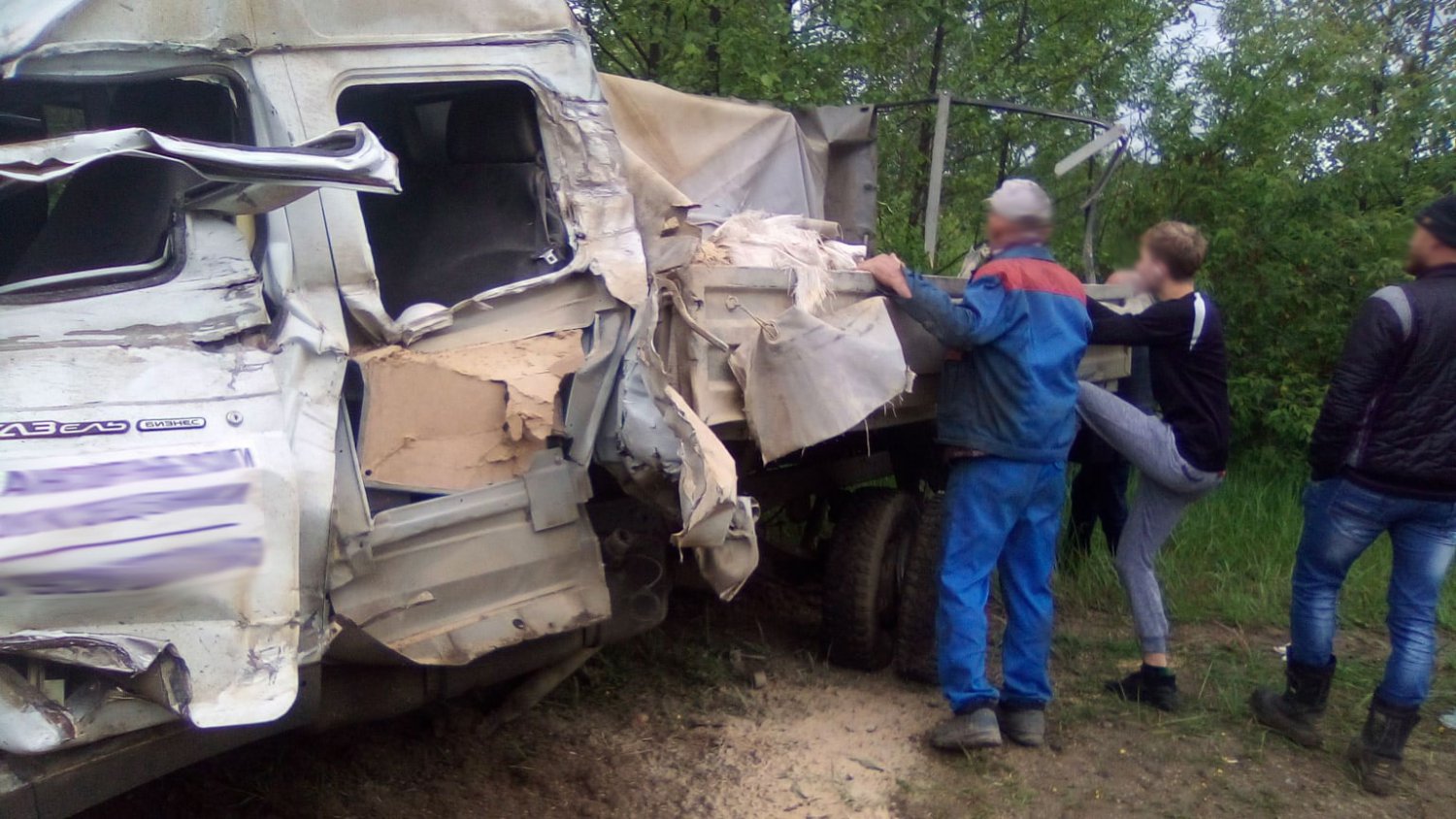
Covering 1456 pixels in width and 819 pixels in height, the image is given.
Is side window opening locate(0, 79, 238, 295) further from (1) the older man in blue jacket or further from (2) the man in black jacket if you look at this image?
(2) the man in black jacket

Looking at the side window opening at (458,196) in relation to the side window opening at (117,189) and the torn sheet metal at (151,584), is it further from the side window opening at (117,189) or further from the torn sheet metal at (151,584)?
the torn sheet metal at (151,584)

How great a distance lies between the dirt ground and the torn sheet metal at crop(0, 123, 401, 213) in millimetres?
1832

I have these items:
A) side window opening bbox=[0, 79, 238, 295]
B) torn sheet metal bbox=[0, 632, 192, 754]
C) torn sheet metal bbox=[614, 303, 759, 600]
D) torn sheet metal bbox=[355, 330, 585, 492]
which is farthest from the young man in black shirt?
torn sheet metal bbox=[0, 632, 192, 754]

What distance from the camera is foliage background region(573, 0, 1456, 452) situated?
22.5 ft

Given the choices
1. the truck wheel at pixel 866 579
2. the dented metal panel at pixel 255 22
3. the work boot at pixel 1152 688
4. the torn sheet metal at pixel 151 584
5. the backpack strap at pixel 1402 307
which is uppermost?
the dented metal panel at pixel 255 22

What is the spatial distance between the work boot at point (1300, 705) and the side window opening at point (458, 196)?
2828 mm

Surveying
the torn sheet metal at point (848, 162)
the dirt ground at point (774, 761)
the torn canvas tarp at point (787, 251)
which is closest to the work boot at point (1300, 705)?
the dirt ground at point (774, 761)

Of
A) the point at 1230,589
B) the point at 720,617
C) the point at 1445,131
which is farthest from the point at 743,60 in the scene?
the point at 1445,131

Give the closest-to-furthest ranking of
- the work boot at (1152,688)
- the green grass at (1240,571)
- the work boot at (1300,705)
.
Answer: the work boot at (1300,705) → the work boot at (1152,688) → the green grass at (1240,571)

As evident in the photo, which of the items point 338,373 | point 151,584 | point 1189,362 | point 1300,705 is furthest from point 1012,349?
point 151,584

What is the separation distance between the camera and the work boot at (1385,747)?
3.93m

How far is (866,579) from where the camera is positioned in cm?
461

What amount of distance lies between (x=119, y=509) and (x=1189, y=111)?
22.8 ft

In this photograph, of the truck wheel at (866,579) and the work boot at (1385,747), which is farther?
the truck wheel at (866,579)
